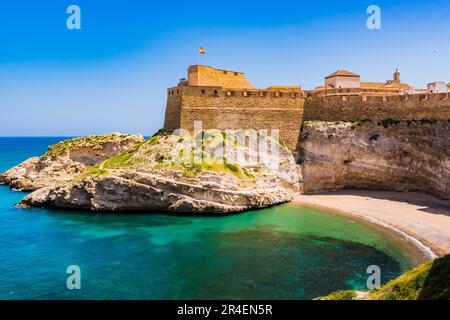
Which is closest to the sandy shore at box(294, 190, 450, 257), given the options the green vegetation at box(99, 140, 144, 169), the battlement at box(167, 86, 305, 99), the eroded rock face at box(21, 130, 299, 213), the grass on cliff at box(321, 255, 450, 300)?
the eroded rock face at box(21, 130, 299, 213)

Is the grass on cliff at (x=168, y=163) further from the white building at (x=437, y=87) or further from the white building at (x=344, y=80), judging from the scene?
the white building at (x=437, y=87)

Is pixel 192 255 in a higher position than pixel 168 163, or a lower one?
lower

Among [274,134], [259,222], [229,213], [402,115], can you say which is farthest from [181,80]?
[402,115]

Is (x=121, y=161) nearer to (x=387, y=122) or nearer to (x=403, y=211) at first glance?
(x=403, y=211)

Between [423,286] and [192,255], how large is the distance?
40.7ft

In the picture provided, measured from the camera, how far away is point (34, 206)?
32.4 meters

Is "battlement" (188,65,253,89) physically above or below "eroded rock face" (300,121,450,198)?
above

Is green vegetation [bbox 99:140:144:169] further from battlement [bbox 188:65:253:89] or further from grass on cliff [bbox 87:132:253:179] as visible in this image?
battlement [bbox 188:65:253:89]

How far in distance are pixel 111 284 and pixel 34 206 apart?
19.7m

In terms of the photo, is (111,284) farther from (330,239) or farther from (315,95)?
(315,95)

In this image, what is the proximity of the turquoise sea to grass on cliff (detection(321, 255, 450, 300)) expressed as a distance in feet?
15.6

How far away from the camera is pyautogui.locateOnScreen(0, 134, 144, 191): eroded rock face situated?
146 ft

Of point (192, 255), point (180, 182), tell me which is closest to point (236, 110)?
point (180, 182)

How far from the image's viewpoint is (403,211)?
27.5m
